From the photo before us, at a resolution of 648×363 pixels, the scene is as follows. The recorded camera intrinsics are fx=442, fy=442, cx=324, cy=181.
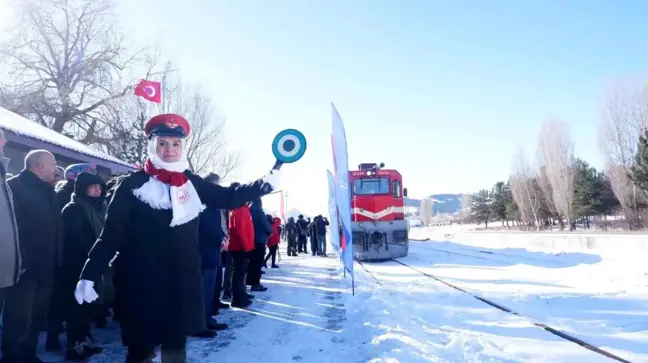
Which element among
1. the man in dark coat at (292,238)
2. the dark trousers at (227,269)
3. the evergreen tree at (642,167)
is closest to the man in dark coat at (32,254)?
the dark trousers at (227,269)

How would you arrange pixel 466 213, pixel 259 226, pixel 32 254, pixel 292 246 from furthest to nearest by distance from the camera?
pixel 466 213
pixel 292 246
pixel 259 226
pixel 32 254

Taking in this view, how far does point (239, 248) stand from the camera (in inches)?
276

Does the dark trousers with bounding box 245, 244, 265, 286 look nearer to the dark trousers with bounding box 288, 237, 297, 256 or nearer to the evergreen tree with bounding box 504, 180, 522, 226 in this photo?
the dark trousers with bounding box 288, 237, 297, 256

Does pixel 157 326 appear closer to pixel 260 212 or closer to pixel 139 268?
pixel 139 268

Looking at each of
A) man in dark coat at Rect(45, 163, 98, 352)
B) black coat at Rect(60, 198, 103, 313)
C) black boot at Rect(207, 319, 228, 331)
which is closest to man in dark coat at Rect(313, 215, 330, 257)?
black boot at Rect(207, 319, 228, 331)

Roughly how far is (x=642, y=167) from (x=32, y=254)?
4104 centimetres

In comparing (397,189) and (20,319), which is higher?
(397,189)

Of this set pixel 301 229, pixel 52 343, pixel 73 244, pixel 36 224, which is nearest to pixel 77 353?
pixel 52 343

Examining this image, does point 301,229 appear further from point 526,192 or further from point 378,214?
point 526,192

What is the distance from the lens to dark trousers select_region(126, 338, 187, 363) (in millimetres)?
2758

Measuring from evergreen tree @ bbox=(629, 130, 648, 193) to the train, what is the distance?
86.6 ft

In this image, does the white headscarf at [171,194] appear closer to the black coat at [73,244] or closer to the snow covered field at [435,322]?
the snow covered field at [435,322]

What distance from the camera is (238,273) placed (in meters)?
7.14

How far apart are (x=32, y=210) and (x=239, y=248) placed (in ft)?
10.8
